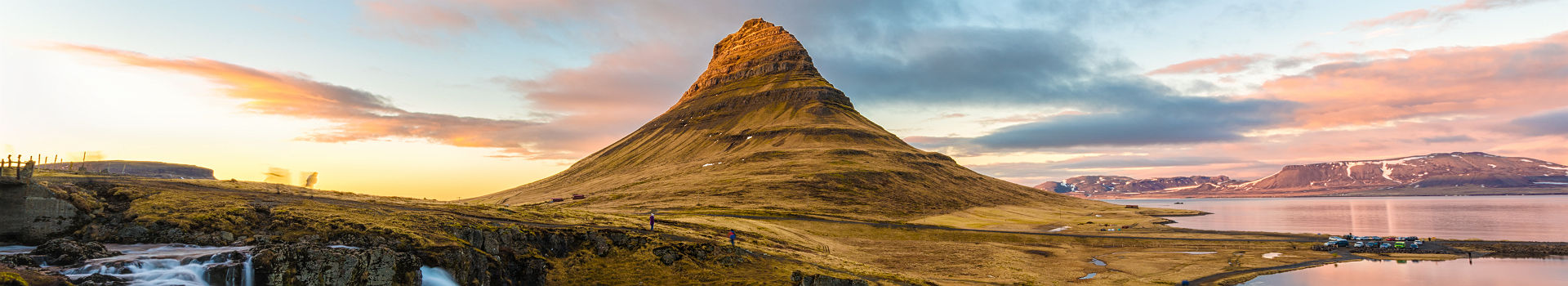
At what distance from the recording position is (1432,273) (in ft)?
285

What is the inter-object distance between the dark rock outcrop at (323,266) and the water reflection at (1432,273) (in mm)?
82201

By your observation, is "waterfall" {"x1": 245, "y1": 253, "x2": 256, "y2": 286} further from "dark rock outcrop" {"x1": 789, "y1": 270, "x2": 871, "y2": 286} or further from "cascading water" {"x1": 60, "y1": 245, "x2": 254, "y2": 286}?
"dark rock outcrop" {"x1": 789, "y1": 270, "x2": 871, "y2": 286}

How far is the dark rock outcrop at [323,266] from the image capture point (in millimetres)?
39719

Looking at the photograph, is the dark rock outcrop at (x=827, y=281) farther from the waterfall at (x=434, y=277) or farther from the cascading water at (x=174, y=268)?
the cascading water at (x=174, y=268)

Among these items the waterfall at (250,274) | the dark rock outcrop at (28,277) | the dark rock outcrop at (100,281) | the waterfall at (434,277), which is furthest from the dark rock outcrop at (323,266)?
the dark rock outcrop at (28,277)

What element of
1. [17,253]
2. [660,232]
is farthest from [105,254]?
[660,232]

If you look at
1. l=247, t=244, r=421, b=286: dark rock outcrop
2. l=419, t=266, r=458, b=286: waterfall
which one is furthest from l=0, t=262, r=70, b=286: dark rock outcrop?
l=419, t=266, r=458, b=286: waterfall

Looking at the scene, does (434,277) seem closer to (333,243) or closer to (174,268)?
(333,243)

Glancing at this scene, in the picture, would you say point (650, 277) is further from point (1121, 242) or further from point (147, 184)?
point (1121, 242)

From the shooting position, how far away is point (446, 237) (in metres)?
51.8

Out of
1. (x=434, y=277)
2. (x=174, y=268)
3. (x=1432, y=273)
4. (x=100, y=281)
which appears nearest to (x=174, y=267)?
(x=174, y=268)

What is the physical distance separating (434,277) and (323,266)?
6938 millimetres

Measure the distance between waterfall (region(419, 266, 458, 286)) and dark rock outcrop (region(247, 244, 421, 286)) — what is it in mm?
2073

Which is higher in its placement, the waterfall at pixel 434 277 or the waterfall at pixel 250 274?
the waterfall at pixel 250 274
